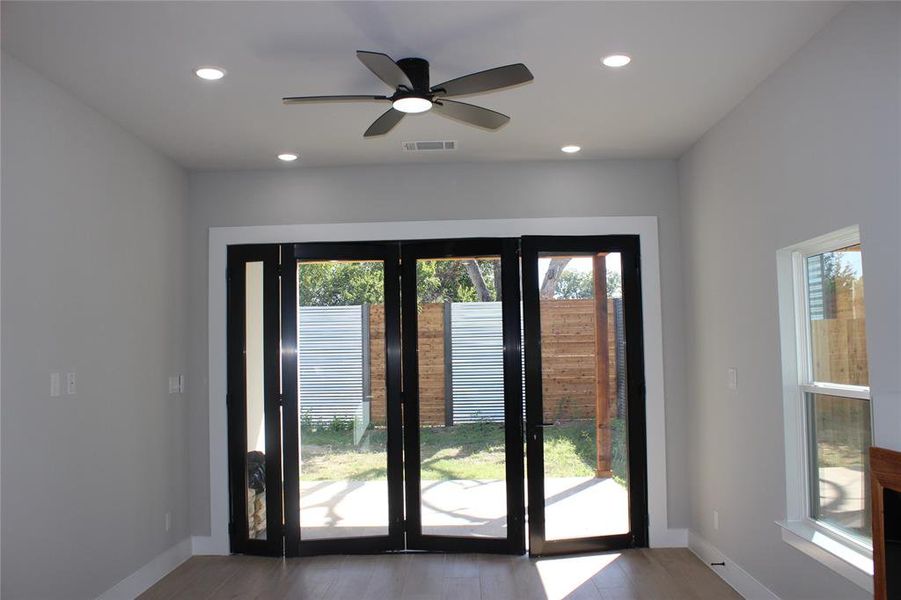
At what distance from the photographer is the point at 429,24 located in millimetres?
3062

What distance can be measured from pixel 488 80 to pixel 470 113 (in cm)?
44

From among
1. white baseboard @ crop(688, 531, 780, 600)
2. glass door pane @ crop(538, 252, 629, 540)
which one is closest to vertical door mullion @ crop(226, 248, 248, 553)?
glass door pane @ crop(538, 252, 629, 540)

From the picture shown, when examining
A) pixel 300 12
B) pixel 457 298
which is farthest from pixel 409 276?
pixel 300 12

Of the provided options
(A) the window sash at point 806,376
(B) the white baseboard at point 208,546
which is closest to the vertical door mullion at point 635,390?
(A) the window sash at point 806,376

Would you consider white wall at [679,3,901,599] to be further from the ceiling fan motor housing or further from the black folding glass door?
the ceiling fan motor housing

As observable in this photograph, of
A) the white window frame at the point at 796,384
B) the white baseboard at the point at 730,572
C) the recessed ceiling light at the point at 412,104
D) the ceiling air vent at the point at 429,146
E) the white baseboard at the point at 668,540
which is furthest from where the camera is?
the white baseboard at the point at 668,540

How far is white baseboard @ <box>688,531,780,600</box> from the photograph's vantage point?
13.0 ft

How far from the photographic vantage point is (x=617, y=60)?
3.47 metres

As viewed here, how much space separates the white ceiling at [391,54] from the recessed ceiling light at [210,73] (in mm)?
58

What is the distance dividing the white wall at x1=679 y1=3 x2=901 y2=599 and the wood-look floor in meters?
0.38

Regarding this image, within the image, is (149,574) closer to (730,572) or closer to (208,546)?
(208,546)

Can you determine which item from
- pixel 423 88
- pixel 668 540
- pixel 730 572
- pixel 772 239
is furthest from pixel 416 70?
pixel 668 540

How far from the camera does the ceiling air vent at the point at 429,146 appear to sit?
4824 millimetres

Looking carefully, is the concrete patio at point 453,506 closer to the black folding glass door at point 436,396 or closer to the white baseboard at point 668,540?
the black folding glass door at point 436,396
